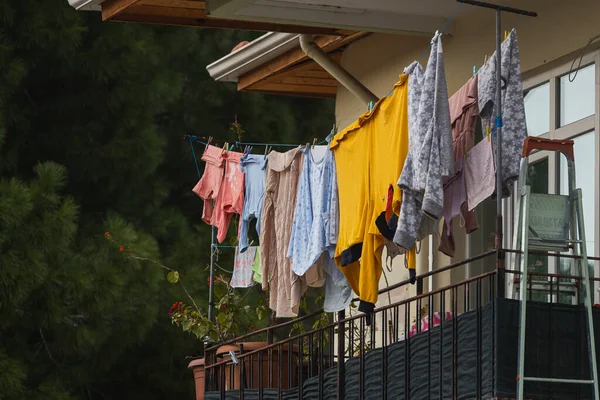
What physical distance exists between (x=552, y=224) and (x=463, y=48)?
3.33m

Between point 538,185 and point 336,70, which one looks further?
point 336,70

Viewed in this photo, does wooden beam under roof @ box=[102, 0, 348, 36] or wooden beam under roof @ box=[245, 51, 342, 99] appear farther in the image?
wooden beam under roof @ box=[245, 51, 342, 99]

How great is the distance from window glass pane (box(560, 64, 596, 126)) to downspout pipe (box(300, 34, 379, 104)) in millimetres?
2366

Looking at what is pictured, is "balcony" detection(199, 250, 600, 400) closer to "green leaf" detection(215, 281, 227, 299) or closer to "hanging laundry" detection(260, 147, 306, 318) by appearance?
"hanging laundry" detection(260, 147, 306, 318)

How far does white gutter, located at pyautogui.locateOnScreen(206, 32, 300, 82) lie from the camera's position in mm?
13016

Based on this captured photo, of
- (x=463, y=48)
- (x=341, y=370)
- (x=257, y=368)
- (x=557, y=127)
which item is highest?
(x=463, y=48)

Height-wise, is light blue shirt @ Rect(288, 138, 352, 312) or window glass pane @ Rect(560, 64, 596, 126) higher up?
window glass pane @ Rect(560, 64, 596, 126)

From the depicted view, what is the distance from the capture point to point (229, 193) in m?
12.0

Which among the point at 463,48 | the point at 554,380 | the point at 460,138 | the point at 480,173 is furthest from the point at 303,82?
the point at 554,380

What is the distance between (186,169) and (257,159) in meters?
9.53

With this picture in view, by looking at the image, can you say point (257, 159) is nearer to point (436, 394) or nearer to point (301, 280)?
point (301, 280)

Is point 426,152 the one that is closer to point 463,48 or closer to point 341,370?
point 341,370

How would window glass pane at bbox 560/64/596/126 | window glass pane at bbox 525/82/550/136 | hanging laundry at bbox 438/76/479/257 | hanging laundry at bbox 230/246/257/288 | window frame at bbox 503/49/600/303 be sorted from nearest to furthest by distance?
hanging laundry at bbox 438/76/479/257 < window frame at bbox 503/49/600/303 < window glass pane at bbox 560/64/596/126 < window glass pane at bbox 525/82/550/136 < hanging laundry at bbox 230/246/257/288

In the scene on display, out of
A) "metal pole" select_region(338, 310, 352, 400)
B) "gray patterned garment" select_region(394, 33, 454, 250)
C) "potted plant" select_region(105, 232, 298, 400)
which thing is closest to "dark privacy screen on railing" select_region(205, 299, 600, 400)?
"gray patterned garment" select_region(394, 33, 454, 250)
